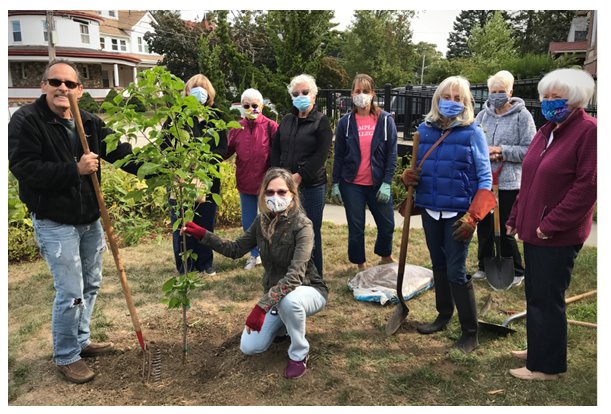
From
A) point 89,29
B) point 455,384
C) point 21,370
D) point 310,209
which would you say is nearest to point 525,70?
point 310,209

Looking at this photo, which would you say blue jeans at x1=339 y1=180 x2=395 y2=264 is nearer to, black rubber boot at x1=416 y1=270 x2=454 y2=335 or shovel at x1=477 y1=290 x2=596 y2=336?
black rubber boot at x1=416 y1=270 x2=454 y2=335

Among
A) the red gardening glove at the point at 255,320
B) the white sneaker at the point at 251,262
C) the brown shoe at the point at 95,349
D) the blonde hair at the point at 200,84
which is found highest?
the blonde hair at the point at 200,84

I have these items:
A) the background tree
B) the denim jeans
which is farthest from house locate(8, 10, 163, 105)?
the denim jeans

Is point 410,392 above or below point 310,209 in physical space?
below

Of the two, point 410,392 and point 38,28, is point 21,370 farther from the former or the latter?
point 38,28

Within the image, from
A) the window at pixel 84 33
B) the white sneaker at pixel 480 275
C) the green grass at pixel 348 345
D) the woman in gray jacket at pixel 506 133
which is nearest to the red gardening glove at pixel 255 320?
the green grass at pixel 348 345

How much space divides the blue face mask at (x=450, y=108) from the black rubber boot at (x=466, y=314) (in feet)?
4.02

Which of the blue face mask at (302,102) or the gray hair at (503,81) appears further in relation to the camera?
the blue face mask at (302,102)

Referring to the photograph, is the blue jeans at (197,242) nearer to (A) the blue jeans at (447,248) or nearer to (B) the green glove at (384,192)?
(B) the green glove at (384,192)

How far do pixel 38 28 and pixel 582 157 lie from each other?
42.3 m

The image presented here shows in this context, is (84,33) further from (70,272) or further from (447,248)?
(447,248)

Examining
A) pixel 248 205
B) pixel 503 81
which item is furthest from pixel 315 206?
pixel 503 81

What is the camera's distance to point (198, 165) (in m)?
3.08

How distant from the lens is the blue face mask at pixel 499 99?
442cm
